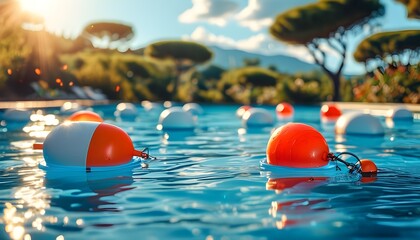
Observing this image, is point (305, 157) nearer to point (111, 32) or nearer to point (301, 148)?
point (301, 148)

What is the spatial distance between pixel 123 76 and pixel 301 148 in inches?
1798

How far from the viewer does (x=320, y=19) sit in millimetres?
46094

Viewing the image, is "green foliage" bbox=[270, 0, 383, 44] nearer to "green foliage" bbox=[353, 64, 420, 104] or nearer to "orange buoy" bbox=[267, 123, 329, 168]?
"green foliage" bbox=[353, 64, 420, 104]

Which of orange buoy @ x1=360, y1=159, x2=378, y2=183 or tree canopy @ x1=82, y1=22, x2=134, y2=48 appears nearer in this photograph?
orange buoy @ x1=360, y1=159, x2=378, y2=183

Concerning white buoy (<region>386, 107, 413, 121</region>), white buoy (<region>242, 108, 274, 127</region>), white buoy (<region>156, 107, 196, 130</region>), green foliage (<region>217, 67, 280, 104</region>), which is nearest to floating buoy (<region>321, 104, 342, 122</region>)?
white buoy (<region>386, 107, 413, 121</region>)

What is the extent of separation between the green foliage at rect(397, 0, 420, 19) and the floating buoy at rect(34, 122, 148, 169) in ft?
115

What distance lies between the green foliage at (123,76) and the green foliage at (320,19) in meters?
12.6

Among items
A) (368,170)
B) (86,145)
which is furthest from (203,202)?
(368,170)

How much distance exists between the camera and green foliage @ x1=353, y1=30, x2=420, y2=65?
1743 inches

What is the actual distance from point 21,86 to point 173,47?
76.2 feet

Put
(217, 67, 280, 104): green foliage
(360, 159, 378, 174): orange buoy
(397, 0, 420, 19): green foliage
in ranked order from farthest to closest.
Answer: (217, 67, 280, 104): green foliage < (397, 0, 420, 19): green foliage < (360, 159, 378, 174): orange buoy

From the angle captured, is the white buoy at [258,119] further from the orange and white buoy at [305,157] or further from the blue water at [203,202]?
the orange and white buoy at [305,157]

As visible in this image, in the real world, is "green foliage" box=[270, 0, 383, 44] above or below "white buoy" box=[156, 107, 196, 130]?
above

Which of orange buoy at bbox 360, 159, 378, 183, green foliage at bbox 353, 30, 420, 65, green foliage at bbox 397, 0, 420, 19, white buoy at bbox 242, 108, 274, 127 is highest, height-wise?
green foliage at bbox 397, 0, 420, 19
